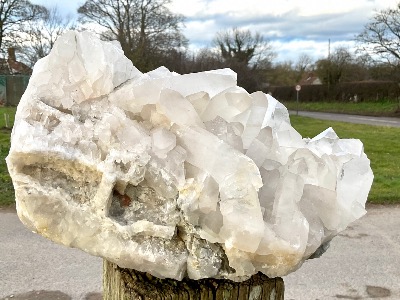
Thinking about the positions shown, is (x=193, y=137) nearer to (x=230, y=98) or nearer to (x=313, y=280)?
(x=230, y=98)

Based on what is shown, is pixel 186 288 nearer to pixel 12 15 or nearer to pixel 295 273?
pixel 295 273

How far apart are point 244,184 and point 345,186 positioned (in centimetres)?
46

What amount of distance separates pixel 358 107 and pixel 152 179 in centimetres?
2620

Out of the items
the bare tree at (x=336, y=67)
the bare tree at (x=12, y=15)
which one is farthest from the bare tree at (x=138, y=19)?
the bare tree at (x=336, y=67)

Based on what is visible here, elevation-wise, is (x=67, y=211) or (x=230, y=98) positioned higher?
(x=230, y=98)

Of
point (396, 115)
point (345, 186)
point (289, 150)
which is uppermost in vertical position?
point (289, 150)

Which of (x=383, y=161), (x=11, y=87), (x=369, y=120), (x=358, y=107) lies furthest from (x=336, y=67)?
(x=383, y=161)

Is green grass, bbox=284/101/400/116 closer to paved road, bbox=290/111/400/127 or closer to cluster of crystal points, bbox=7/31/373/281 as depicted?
paved road, bbox=290/111/400/127

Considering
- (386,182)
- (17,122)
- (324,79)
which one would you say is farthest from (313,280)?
(324,79)

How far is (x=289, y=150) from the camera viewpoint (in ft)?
5.34

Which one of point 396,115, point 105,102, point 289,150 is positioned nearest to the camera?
point 105,102

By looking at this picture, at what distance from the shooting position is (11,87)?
1981cm

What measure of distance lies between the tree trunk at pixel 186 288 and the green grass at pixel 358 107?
22.2 m

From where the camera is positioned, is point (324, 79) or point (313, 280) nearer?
point (313, 280)
